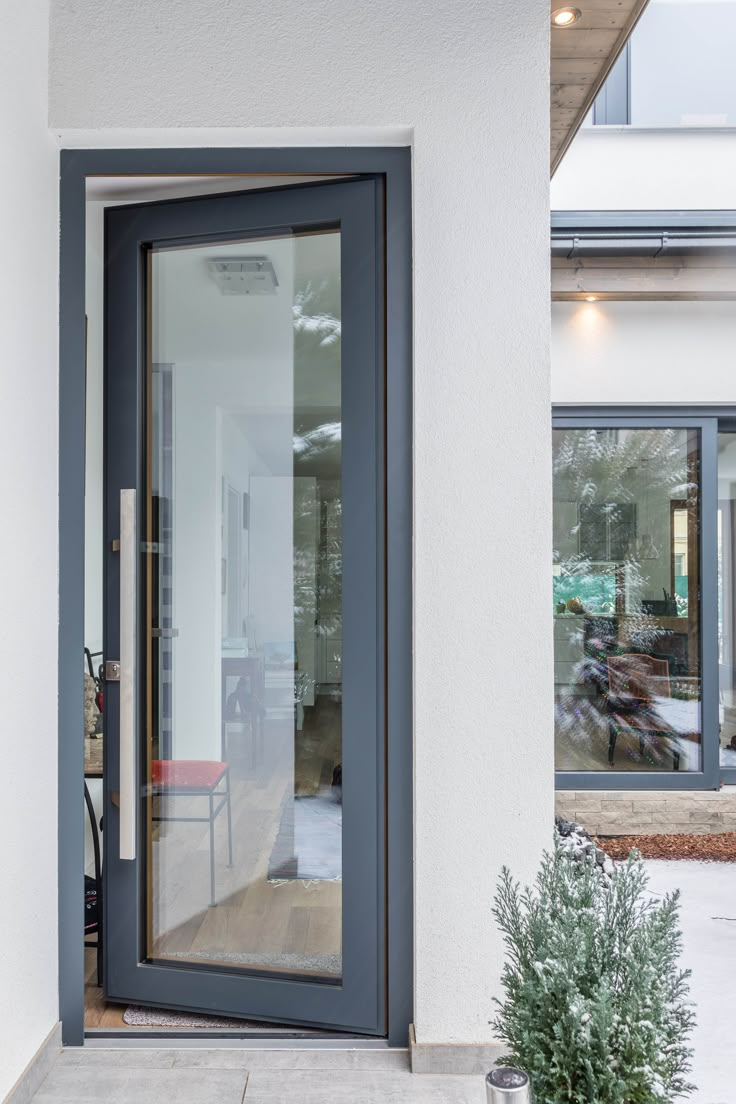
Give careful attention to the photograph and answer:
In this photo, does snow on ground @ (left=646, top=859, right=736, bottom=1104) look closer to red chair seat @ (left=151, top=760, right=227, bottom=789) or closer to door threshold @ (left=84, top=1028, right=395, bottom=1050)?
door threshold @ (left=84, top=1028, right=395, bottom=1050)

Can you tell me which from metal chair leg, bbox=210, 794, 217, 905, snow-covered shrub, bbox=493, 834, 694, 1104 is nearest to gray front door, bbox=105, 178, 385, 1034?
metal chair leg, bbox=210, 794, 217, 905

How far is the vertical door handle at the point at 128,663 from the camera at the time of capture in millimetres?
2152

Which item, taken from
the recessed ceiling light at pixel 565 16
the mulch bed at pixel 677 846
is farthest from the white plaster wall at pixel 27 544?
the mulch bed at pixel 677 846

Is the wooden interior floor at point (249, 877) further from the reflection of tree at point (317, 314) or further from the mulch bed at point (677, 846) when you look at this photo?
the mulch bed at point (677, 846)

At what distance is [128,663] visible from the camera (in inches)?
85.3

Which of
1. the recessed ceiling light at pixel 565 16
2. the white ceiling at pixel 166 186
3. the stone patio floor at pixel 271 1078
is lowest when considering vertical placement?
the stone patio floor at pixel 271 1078

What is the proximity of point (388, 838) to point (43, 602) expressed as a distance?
3.55 feet

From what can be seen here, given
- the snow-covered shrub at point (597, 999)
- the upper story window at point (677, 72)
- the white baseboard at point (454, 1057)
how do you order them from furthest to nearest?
the upper story window at point (677, 72), the white baseboard at point (454, 1057), the snow-covered shrub at point (597, 999)

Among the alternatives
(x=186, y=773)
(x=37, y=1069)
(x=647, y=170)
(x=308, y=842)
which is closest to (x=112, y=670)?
(x=186, y=773)

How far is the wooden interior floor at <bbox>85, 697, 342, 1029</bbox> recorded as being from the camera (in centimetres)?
211

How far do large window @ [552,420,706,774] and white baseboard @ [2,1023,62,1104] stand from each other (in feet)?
9.14

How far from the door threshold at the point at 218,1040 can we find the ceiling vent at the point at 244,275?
6.68 ft

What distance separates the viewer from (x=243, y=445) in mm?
2184

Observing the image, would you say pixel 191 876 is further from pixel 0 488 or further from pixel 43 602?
pixel 0 488
